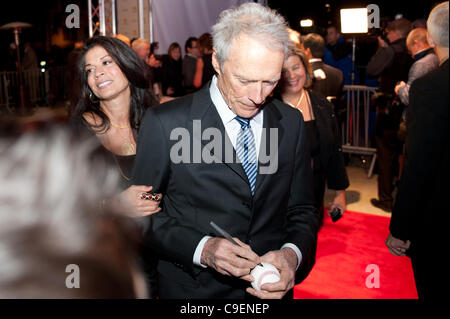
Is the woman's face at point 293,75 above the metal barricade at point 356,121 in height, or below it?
above

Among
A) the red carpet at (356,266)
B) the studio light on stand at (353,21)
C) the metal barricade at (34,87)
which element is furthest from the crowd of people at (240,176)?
the metal barricade at (34,87)

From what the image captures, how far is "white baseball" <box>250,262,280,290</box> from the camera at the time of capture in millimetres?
1542

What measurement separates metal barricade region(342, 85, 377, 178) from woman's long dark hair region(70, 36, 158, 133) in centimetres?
491

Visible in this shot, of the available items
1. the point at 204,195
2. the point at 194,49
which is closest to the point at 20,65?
the point at 194,49

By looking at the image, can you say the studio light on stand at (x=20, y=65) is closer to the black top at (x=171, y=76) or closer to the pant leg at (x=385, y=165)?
the black top at (x=171, y=76)

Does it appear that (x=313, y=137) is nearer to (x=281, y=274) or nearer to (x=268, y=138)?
(x=268, y=138)

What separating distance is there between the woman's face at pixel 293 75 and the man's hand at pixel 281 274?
1984 mm

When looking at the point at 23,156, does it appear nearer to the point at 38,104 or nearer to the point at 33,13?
the point at 38,104

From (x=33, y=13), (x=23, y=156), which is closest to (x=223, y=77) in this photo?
(x=23, y=156)

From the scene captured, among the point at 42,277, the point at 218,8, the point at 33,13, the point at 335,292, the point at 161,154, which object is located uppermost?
the point at 33,13

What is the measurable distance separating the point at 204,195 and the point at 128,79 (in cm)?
140

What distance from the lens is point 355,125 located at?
290 inches

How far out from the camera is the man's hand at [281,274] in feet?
5.05

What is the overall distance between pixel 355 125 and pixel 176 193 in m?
6.14
